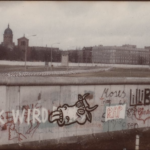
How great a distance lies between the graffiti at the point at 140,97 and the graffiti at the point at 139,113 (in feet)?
0.79

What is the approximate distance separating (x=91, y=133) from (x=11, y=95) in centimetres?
375

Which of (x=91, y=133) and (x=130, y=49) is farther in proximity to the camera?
(x=130, y=49)

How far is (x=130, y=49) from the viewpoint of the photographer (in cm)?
11588

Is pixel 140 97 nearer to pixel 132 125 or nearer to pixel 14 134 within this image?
pixel 132 125

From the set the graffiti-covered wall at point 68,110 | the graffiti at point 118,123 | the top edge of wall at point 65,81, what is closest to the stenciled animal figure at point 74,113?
the graffiti-covered wall at point 68,110

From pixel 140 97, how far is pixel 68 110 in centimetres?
366

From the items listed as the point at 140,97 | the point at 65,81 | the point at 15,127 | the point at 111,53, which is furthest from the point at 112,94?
the point at 111,53

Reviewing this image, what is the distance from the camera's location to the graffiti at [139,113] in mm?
10812

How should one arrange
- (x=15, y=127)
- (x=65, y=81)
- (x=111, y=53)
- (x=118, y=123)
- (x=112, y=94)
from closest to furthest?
(x=15, y=127) → (x=65, y=81) → (x=112, y=94) → (x=118, y=123) → (x=111, y=53)

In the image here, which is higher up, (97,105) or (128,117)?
(97,105)

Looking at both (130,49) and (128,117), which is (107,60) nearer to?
(130,49)

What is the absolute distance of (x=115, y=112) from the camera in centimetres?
1043

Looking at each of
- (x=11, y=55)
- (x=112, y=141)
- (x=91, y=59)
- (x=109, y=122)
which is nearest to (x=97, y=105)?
(x=109, y=122)

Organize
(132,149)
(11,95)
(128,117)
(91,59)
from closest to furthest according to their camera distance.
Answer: (11,95)
(132,149)
(128,117)
(91,59)
